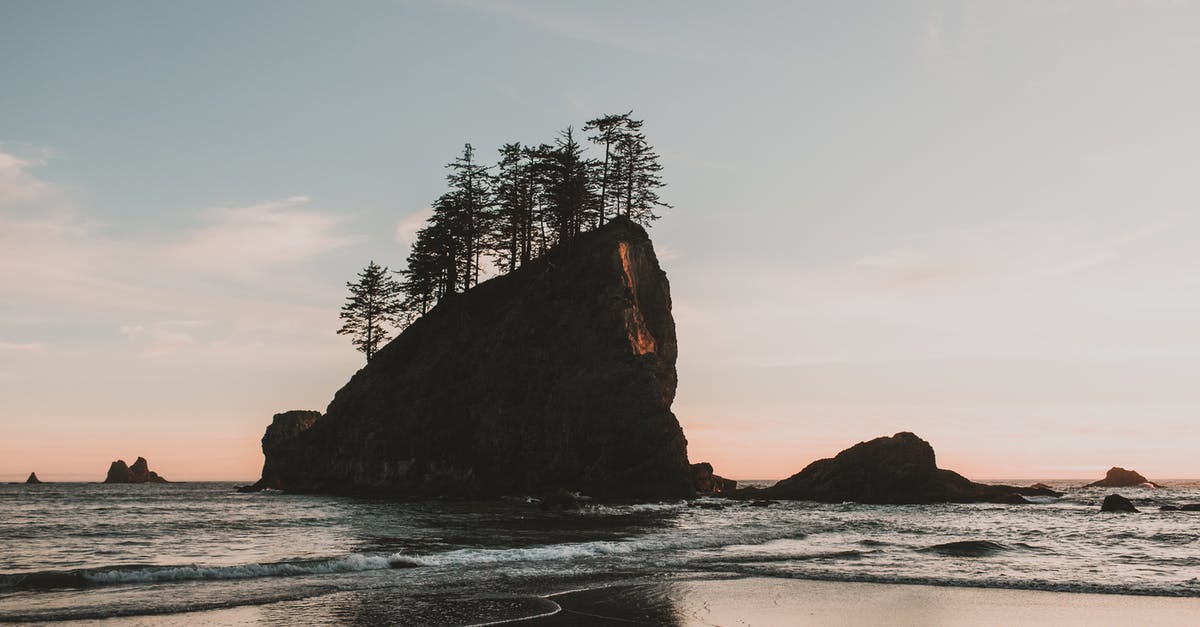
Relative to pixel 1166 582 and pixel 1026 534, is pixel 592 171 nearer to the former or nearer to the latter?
pixel 1026 534

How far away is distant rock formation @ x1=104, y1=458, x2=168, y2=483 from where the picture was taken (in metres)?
168

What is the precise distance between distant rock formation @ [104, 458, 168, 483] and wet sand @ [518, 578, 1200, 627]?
596 ft

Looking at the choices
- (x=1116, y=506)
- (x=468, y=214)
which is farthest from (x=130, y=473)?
(x=1116, y=506)

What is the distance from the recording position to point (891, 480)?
7050 centimetres

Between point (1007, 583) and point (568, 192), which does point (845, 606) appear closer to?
point (1007, 583)

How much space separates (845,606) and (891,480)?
189 ft

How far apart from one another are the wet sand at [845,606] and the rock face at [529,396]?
39017 millimetres

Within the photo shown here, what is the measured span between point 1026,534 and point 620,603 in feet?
92.6

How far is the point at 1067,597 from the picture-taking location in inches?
734

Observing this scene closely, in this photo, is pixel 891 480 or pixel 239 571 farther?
pixel 891 480

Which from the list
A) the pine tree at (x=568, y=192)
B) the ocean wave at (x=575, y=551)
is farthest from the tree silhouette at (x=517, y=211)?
the ocean wave at (x=575, y=551)

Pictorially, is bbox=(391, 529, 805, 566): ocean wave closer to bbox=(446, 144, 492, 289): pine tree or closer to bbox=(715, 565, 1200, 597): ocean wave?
bbox=(715, 565, 1200, 597): ocean wave

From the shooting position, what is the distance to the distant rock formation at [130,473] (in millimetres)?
167875

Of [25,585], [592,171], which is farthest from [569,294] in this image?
[25,585]
